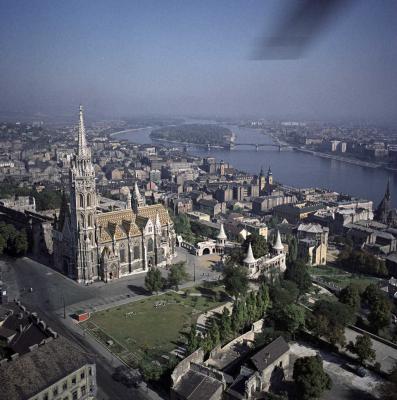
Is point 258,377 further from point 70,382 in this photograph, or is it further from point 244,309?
point 70,382

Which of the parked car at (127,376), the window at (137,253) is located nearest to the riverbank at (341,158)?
the window at (137,253)

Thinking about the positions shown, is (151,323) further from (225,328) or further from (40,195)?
(40,195)

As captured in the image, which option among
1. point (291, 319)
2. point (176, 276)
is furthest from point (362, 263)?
point (176, 276)

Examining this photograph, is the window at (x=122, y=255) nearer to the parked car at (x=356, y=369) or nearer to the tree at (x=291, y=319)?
the tree at (x=291, y=319)

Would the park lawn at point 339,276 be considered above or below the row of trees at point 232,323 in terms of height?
below

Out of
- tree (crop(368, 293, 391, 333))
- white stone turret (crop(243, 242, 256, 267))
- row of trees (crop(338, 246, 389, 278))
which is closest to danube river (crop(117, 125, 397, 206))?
A: row of trees (crop(338, 246, 389, 278))

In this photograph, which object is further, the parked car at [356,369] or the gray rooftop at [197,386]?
the parked car at [356,369]

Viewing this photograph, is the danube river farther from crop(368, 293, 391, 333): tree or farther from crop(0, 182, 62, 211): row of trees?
crop(368, 293, 391, 333): tree
